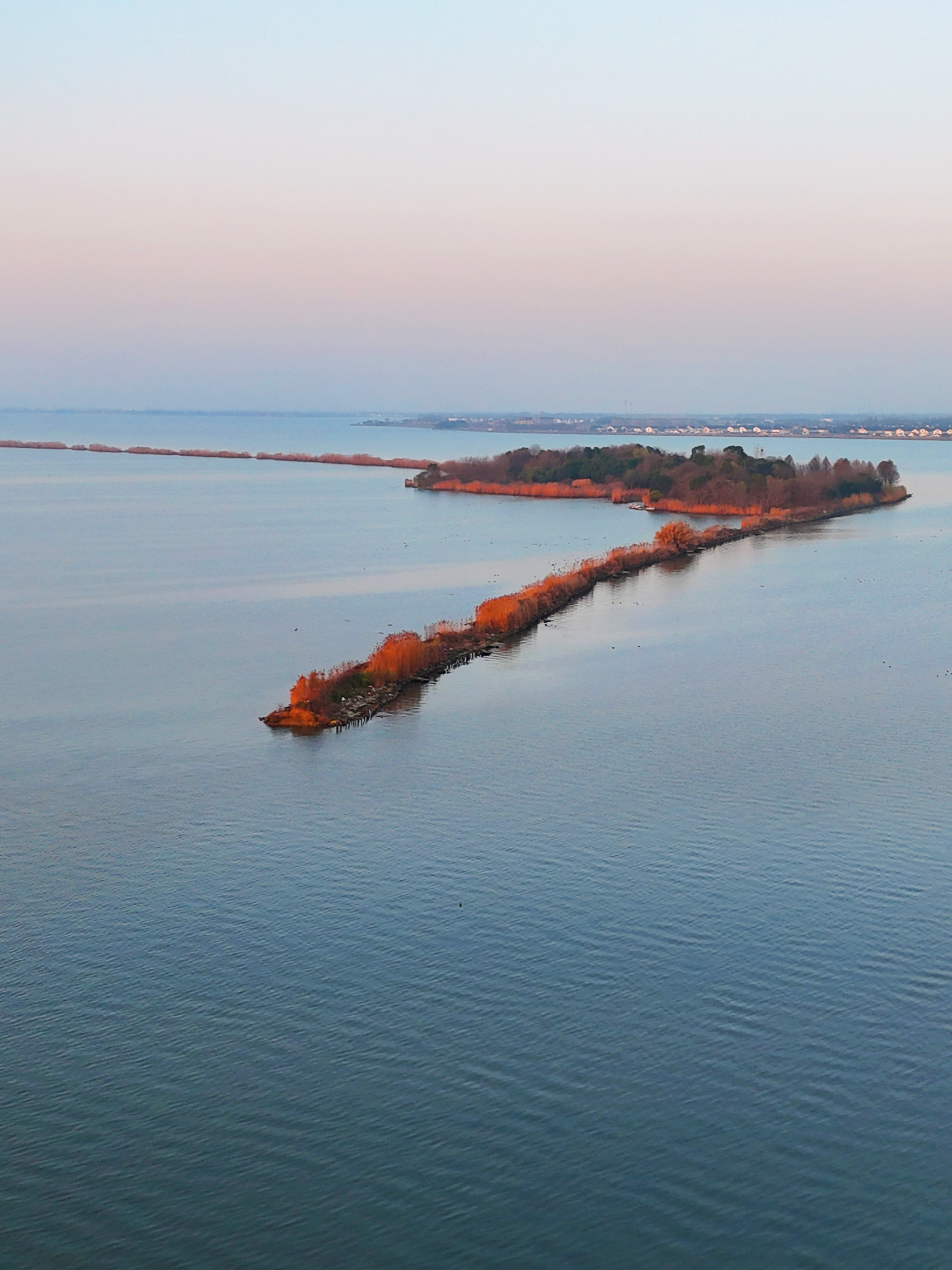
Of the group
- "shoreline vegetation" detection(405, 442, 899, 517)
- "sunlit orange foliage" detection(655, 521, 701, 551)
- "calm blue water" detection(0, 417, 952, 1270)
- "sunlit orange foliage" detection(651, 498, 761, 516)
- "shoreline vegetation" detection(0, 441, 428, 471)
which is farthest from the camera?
"shoreline vegetation" detection(0, 441, 428, 471)

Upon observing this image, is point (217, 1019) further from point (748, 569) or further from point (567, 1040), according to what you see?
point (748, 569)

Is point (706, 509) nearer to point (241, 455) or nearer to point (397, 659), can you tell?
point (397, 659)

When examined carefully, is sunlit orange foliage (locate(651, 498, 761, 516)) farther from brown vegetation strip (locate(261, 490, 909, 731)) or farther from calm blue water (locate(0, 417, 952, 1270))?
calm blue water (locate(0, 417, 952, 1270))

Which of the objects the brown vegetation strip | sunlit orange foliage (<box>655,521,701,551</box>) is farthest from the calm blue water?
sunlit orange foliage (<box>655,521,701,551</box>)

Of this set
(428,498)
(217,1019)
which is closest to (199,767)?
(217,1019)

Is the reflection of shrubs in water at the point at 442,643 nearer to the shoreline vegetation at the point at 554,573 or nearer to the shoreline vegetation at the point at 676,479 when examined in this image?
the shoreline vegetation at the point at 554,573

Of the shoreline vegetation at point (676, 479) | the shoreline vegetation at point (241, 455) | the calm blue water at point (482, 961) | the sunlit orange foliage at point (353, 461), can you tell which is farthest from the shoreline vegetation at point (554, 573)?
the shoreline vegetation at point (241, 455)

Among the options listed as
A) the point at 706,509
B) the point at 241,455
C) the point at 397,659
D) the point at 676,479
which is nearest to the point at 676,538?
the point at 706,509
